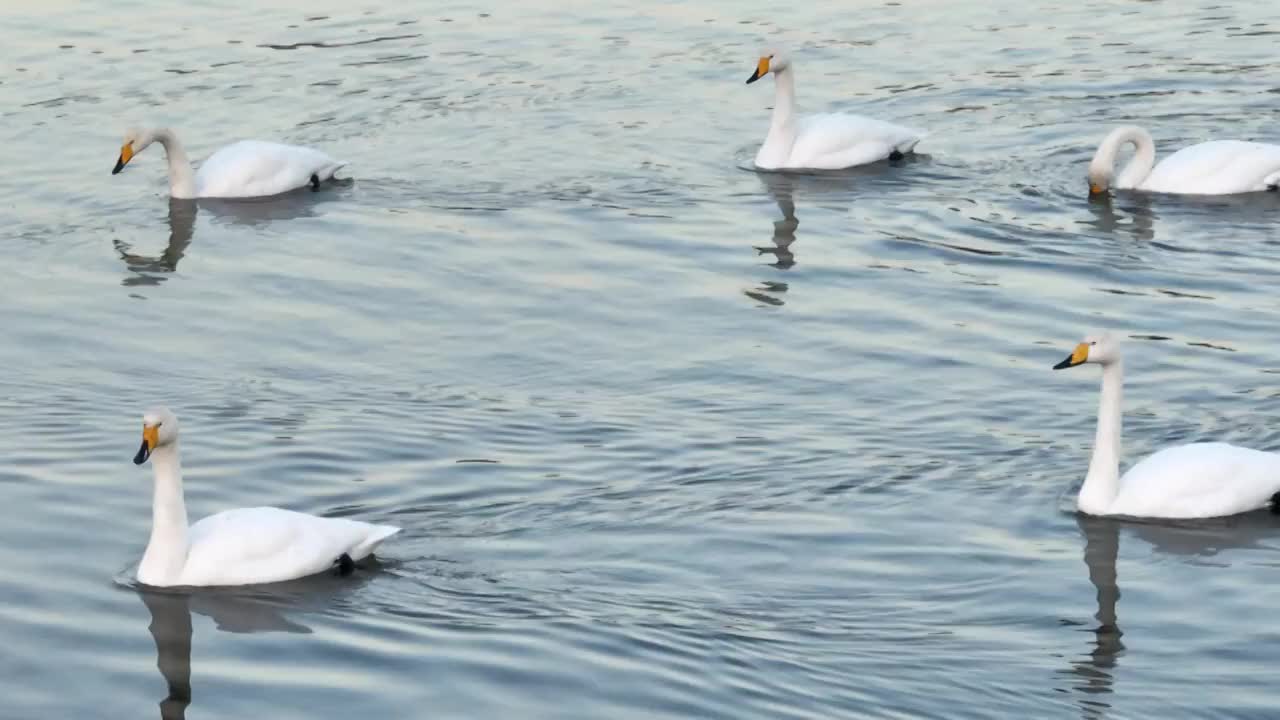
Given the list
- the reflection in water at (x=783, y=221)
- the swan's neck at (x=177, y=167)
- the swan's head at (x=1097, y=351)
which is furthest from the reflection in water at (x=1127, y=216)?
the swan's neck at (x=177, y=167)

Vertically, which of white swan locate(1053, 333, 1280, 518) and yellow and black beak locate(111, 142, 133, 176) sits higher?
yellow and black beak locate(111, 142, 133, 176)

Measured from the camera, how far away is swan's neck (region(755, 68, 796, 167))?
964 inches

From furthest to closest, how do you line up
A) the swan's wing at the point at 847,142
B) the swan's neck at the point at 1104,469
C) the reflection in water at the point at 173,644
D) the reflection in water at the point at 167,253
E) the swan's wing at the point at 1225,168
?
the swan's wing at the point at 847,142, the swan's wing at the point at 1225,168, the reflection in water at the point at 167,253, the swan's neck at the point at 1104,469, the reflection in water at the point at 173,644

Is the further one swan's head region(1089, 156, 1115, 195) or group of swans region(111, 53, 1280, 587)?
swan's head region(1089, 156, 1115, 195)

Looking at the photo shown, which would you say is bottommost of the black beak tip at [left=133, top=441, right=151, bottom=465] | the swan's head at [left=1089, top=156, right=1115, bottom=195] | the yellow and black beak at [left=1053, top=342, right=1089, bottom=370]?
the swan's head at [left=1089, top=156, right=1115, bottom=195]

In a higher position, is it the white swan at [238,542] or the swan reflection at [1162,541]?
the white swan at [238,542]

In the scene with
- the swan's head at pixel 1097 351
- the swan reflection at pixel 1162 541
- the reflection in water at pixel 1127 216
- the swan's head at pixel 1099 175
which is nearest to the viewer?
the swan reflection at pixel 1162 541

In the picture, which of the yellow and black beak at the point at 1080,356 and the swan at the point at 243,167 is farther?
the swan at the point at 243,167

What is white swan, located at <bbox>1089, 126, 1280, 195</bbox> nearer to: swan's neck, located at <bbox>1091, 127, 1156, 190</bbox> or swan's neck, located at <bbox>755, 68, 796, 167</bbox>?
swan's neck, located at <bbox>1091, 127, 1156, 190</bbox>

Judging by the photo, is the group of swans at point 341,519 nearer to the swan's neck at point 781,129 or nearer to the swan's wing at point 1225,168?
the swan's wing at point 1225,168

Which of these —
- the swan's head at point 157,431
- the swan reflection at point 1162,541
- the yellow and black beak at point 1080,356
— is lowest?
the swan reflection at point 1162,541

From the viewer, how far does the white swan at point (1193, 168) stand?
22.7 metres

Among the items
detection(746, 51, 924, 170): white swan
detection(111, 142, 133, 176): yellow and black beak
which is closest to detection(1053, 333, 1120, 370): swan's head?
detection(746, 51, 924, 170): white swan

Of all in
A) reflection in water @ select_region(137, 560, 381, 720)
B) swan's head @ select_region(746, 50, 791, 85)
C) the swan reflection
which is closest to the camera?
reflection in water @ select_region(137, 560, 381, 720)
